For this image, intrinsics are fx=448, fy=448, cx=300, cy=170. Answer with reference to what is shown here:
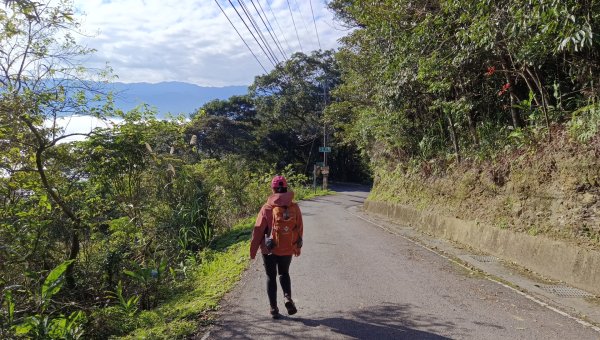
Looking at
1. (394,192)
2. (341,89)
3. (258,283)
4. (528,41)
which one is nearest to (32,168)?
(258,283)

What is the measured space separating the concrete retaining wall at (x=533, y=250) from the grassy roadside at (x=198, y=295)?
5.20 metres

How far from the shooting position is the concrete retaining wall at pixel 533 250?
21.9ft

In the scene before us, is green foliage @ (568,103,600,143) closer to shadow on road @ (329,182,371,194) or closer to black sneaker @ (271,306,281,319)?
black sneaker @ (271,306,281,319)

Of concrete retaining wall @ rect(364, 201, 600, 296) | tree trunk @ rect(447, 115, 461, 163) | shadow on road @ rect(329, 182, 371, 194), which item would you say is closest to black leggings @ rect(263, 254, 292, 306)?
concrete retaining wall @ rect(364, 201, 600, 296)

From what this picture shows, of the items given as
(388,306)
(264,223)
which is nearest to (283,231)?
(264,223)

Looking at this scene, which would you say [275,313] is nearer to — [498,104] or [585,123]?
[585,123]

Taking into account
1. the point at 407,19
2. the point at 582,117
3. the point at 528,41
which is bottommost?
the point at 582,117

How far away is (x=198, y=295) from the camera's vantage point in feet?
23.1

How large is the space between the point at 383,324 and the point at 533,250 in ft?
14.3

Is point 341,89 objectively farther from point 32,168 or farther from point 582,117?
point 32,168

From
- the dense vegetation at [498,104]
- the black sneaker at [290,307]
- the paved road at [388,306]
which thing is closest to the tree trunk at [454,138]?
the dense vegetation at [498,104]

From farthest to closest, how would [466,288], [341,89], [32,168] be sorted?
[341,89] < [32,168] < [466,288]

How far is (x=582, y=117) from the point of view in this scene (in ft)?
26.8

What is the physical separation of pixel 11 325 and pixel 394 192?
16452mm
